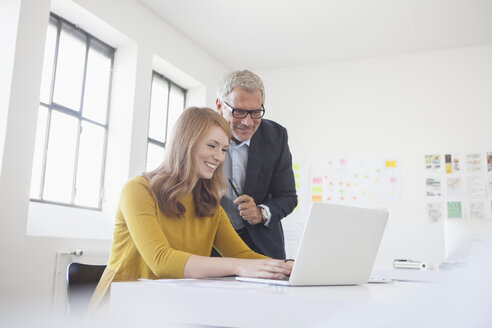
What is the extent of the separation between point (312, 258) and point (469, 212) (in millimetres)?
3883

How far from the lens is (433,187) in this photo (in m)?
4.50

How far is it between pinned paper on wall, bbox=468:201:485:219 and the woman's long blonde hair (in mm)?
3400

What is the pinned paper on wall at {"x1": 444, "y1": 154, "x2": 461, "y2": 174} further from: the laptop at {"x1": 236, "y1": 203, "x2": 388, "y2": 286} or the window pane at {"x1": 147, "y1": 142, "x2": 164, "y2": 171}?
the laptop at {"x1": 236, "y1": 203, "x2": 388, "y2": 286}

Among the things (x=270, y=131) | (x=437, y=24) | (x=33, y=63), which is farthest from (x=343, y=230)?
(x=437, y=24)

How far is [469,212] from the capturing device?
4.36 metres

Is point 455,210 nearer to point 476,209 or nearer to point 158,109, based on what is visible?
point 476,209

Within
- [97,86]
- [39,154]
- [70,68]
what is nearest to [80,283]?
[39,154]

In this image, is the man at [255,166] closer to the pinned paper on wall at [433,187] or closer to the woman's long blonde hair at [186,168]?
the woman's long blonde hair at [186,168]

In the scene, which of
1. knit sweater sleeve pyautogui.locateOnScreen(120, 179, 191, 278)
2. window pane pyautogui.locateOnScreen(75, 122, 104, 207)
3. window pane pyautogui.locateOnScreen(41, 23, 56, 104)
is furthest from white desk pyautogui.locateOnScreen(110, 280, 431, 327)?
window pane pyautogui.locateOnScreen(75, 122, 104, 207)

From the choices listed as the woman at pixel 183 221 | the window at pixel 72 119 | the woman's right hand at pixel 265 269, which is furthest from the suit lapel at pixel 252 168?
the window at pixel 72 119

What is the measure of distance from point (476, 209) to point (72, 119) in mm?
3435

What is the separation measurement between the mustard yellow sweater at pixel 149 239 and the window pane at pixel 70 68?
230 cm

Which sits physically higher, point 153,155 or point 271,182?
point 153,155

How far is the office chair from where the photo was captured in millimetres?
1479
